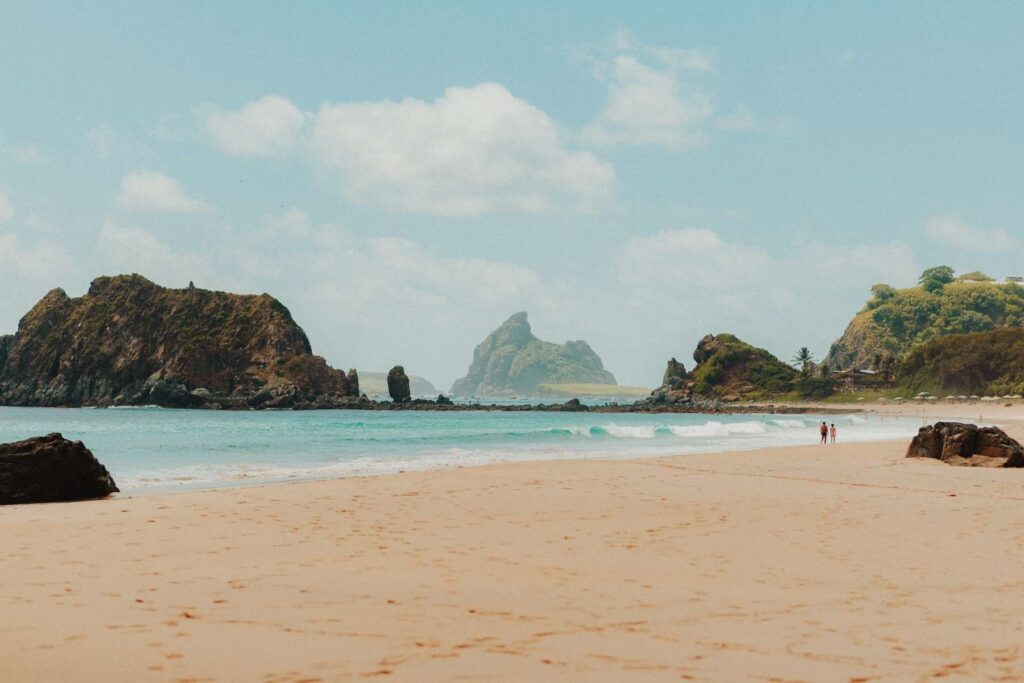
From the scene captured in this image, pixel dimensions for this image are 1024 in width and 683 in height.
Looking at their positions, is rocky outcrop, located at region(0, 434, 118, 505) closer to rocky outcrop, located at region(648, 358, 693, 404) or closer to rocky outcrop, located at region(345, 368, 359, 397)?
rocky outcrop, located at region(345, 368, 359, 397)

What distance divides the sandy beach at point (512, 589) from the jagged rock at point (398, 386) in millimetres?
132404

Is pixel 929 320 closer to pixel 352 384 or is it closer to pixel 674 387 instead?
pixel 674 387

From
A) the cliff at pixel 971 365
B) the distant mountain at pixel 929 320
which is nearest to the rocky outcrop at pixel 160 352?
the cliff at pixel 971 365

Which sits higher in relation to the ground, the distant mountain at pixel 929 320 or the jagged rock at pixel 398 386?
the distant mountain at pixel 929 320

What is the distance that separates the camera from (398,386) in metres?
148

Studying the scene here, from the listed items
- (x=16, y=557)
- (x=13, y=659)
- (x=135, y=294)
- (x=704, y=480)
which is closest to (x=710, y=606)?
A: (x=13, y=659)

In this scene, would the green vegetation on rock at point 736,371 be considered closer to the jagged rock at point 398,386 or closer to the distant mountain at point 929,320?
the distant mountain at point 929,320

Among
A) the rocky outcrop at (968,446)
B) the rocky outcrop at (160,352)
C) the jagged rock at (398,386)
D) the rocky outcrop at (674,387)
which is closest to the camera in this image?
the rocky outcrop at (968,446)

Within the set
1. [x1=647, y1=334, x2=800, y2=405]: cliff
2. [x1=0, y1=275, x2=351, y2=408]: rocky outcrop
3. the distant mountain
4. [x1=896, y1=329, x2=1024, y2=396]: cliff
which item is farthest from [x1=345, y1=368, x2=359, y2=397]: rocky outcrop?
the distant mountain

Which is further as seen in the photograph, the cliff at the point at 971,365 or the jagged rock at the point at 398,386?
the jagged rock at the point at 398,386

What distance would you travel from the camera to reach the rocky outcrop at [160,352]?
447ft

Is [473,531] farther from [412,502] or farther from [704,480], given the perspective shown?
[704,480]

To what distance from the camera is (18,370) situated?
15138 cm

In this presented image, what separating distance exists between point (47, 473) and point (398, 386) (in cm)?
13205
